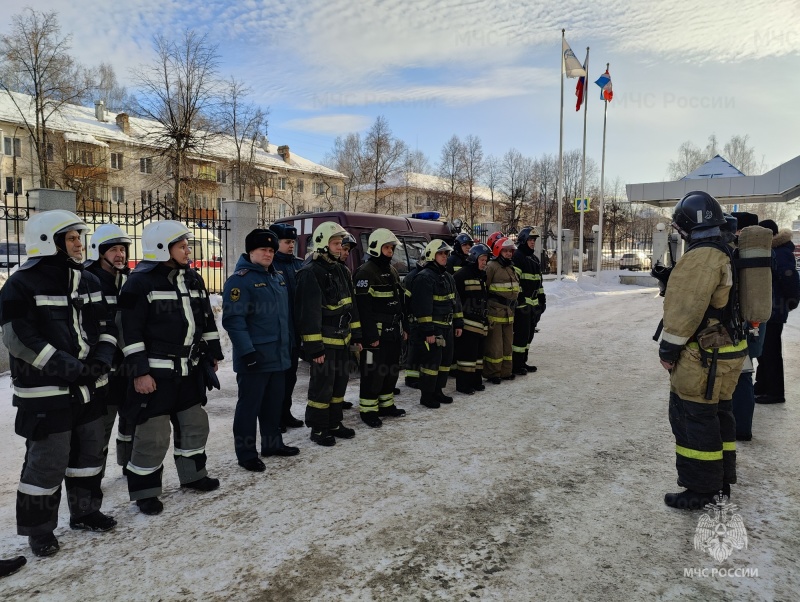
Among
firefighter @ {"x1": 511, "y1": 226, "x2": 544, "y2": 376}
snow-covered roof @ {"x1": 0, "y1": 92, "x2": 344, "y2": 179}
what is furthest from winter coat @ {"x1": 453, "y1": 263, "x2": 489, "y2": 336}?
snow-covered roof @ {"x1": 0, "y1": 92, "x2": 344, "y2": 179}

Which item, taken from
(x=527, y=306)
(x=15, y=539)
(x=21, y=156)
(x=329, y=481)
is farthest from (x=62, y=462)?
(x=21, y=156)

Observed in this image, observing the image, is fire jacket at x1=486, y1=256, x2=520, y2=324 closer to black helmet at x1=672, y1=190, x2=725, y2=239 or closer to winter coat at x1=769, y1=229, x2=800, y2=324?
winter coat at x1=769, y1=229, x2=800, y2=324

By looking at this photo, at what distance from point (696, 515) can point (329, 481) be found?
272cm

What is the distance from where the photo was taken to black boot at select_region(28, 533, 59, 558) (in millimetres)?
3158

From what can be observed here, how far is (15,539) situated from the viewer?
11.0ft

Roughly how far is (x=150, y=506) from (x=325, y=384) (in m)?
1.82

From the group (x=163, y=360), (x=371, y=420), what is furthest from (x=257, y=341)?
(x=371, y=420)

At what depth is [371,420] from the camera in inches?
219

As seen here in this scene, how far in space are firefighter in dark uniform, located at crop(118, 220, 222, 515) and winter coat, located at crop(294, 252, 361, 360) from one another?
102 centimetres

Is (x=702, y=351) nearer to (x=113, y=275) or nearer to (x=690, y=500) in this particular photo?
(x=690, y=500)

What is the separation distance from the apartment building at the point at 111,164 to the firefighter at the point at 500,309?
22.8 meters

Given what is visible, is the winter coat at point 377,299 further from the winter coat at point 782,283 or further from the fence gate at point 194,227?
the winter coat at point 782,283

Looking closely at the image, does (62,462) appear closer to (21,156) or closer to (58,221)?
(58,221)

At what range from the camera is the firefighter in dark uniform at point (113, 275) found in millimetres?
3898
